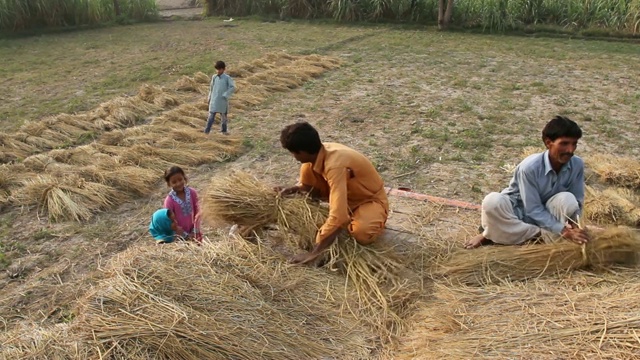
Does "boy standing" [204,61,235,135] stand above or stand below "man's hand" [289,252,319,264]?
above

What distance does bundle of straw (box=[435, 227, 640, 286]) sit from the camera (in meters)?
2.88

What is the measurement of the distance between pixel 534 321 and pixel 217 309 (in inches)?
55.0

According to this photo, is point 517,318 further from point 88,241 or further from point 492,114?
point 492,114

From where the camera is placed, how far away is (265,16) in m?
16.3

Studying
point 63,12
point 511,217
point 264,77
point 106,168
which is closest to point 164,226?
point 106,168

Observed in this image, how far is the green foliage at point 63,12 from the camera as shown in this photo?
1306 centimetres

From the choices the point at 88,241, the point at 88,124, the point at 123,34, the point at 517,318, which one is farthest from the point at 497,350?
the point at 123,34

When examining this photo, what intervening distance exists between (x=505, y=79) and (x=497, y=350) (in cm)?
702

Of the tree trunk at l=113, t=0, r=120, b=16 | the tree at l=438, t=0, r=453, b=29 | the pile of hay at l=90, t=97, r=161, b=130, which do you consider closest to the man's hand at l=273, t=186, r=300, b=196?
the pile of hay at l=90, t=97, r=161, b=130

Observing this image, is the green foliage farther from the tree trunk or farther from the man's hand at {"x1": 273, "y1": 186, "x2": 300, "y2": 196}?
the man's hand at {"x1": 273, "y1": 186, "x2": 300, "y2": 196}

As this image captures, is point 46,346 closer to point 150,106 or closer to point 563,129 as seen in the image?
point 563,129

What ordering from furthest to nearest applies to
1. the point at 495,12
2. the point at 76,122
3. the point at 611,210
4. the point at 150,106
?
the point at 495,12, the point at 150,106, the point at 76,122, the point at 611,210

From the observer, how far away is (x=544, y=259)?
116 inches

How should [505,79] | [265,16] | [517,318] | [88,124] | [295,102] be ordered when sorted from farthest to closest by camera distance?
[265,16], [505,79], [295,102], [88,124], [517,318]
